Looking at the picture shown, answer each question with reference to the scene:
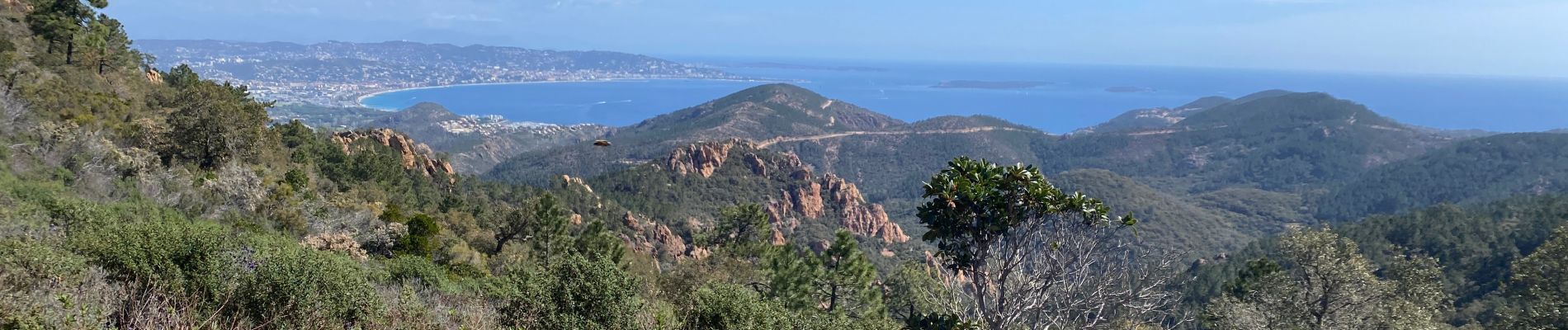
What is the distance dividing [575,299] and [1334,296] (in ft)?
61.9

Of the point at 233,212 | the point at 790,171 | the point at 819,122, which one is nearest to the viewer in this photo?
the point at 233,212

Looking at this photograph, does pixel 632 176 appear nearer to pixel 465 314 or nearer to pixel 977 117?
pixel 465 314

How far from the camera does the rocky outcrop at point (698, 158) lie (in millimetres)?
68188

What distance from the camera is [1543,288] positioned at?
15156 millimetres

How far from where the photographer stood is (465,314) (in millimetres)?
10469

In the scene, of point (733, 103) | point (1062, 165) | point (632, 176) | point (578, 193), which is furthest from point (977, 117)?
point (578, 193)

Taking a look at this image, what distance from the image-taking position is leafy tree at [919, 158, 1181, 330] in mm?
11539

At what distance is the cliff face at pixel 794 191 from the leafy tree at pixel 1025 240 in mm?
46020

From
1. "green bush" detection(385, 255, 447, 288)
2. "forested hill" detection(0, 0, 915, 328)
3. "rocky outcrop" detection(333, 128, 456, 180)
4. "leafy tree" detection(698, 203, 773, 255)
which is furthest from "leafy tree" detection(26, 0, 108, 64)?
"leafy tree" detection(698, 203, 773, 255)

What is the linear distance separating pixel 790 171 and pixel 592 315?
63453 mm

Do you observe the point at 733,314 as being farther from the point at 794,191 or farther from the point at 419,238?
the point at 794,191

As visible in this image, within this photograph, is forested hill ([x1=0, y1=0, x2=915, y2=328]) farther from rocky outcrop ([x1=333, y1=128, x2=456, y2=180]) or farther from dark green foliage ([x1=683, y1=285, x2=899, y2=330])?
rocky outcrop ([x1=333, y1=128, x2=456, y2=180])

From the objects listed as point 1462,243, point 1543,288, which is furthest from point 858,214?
point 1543,288

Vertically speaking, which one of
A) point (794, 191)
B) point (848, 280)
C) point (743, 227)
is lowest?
point (794, 191)
